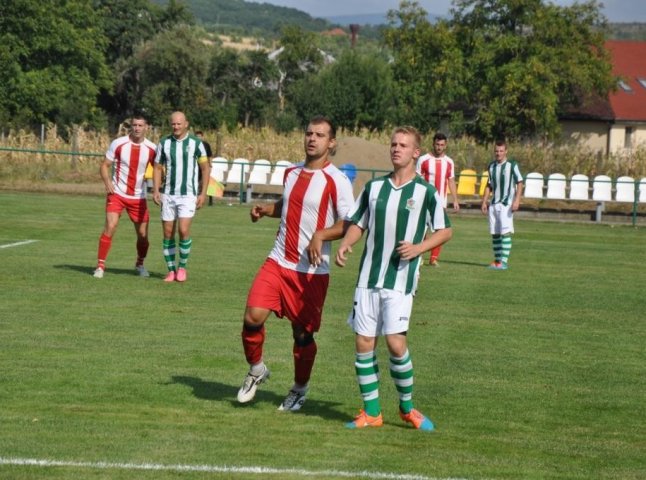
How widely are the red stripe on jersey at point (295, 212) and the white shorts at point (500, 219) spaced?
12.6 meters

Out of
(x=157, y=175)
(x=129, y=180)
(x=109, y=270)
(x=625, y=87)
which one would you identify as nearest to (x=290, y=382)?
(x=157, y=175)

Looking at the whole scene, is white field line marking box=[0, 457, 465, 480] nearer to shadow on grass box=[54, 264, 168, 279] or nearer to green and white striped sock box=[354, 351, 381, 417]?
green and white striped sock box=[354, 351, 381, 417]

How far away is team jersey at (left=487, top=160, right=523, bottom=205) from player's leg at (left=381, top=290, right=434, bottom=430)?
43.2 feet

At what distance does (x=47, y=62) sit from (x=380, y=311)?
222 feet

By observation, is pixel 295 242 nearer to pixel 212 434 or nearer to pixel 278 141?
pixel 212 434

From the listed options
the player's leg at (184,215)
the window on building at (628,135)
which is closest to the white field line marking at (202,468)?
the player's leg at (184,215)

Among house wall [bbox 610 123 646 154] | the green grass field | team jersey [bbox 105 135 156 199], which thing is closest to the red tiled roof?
house wall [bbox 610 123 646 154]

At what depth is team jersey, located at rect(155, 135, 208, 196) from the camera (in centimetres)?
1620

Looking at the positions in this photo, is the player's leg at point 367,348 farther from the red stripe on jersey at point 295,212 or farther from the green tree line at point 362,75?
the green tree line at point 362,75

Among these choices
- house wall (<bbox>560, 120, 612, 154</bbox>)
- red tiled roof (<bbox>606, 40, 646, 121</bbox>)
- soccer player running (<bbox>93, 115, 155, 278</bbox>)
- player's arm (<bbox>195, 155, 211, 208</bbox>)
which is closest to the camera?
player's arm (<bbox>195, 155, 211, 208</bbox>)

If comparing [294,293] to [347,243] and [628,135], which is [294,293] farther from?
[628,135]

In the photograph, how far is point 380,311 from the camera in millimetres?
8078

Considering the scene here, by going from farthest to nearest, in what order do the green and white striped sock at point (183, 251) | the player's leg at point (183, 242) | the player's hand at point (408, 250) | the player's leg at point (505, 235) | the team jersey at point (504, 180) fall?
1. the team jersey at point (504, 180)
2. the player's leg at point (505, 235)
3. the green and white striped sock at point (183, 251)
4. the player's leg at point (183, 242)
5. the player's hand at point (408, 250)

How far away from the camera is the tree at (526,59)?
207 feet
